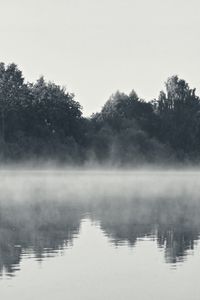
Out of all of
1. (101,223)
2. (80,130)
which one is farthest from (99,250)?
(80,130)

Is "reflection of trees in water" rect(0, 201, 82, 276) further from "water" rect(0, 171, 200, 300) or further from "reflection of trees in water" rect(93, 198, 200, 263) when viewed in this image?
"reflection of trees in water" rect(93, 198, 200, 263)

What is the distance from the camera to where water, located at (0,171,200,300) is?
23891 millimetres

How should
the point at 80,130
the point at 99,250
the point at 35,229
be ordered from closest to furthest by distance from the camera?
the point at 99,250, the point at 35,229, the point at 80,130

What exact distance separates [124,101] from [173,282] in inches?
5118

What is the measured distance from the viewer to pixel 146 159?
13400cm

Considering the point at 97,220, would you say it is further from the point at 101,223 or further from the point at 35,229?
the point at 35,229

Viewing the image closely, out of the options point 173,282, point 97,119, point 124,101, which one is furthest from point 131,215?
point 124,101

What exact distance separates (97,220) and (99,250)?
466 inches

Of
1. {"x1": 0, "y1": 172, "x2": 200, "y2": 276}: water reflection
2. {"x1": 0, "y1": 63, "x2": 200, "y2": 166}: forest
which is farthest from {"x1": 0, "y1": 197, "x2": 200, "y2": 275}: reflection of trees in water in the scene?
{"x1": 0, "y1": 63, "x2": 200, "y2": 166}: forest

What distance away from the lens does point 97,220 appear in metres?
43.3

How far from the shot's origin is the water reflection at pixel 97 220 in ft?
103

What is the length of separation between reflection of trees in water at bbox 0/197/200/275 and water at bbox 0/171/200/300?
3 cm

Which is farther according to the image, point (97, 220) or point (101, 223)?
point (97, 220)

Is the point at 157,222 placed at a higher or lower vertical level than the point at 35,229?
higher
